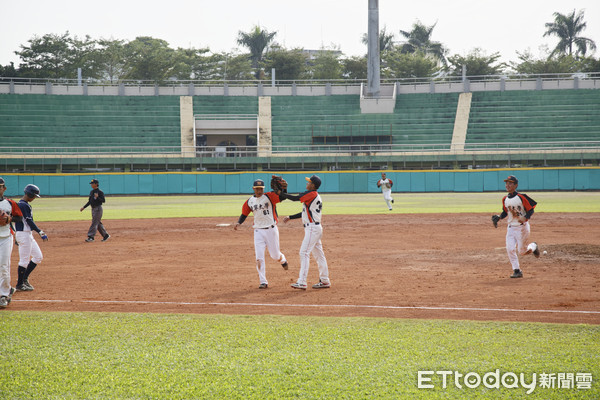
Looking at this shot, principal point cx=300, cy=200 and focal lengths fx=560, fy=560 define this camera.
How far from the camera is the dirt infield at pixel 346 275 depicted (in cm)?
988

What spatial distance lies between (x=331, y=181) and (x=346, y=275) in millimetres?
37598

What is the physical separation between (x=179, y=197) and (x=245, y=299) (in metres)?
37.8

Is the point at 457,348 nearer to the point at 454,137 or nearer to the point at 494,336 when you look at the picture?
the point at 494,336

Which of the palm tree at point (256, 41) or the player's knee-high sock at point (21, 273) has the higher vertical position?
the palm tree at point (256, 41)

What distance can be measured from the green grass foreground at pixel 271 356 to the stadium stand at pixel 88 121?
49.1 m

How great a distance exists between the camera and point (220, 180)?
164ft

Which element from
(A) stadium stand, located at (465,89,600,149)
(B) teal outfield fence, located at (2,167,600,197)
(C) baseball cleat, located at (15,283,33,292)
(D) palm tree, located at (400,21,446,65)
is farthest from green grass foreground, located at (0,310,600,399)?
(D) palm tree, located at (400,21,446,65)

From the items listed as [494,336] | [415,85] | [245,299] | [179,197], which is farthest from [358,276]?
[415,85]

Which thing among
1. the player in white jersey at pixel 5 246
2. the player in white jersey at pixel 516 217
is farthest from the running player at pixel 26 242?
the player in white jersey at pixel 516 217

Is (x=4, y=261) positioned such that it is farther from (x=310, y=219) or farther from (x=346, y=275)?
(x=346, y=275)

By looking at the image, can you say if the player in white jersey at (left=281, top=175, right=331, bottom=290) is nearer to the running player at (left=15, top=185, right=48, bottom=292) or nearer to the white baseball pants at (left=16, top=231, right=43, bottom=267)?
the running player at (left=15, top=185, right=48, bottom=292)

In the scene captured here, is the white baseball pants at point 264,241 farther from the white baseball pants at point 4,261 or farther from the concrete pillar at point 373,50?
the concrete pillar at point 373,50

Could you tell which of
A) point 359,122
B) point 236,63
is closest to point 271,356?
point 359,122

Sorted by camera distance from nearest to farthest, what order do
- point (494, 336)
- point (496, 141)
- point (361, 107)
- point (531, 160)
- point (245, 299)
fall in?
point (494, 336), point (245, 299), point (531, 160), point (496, 141), point (361, 107)
